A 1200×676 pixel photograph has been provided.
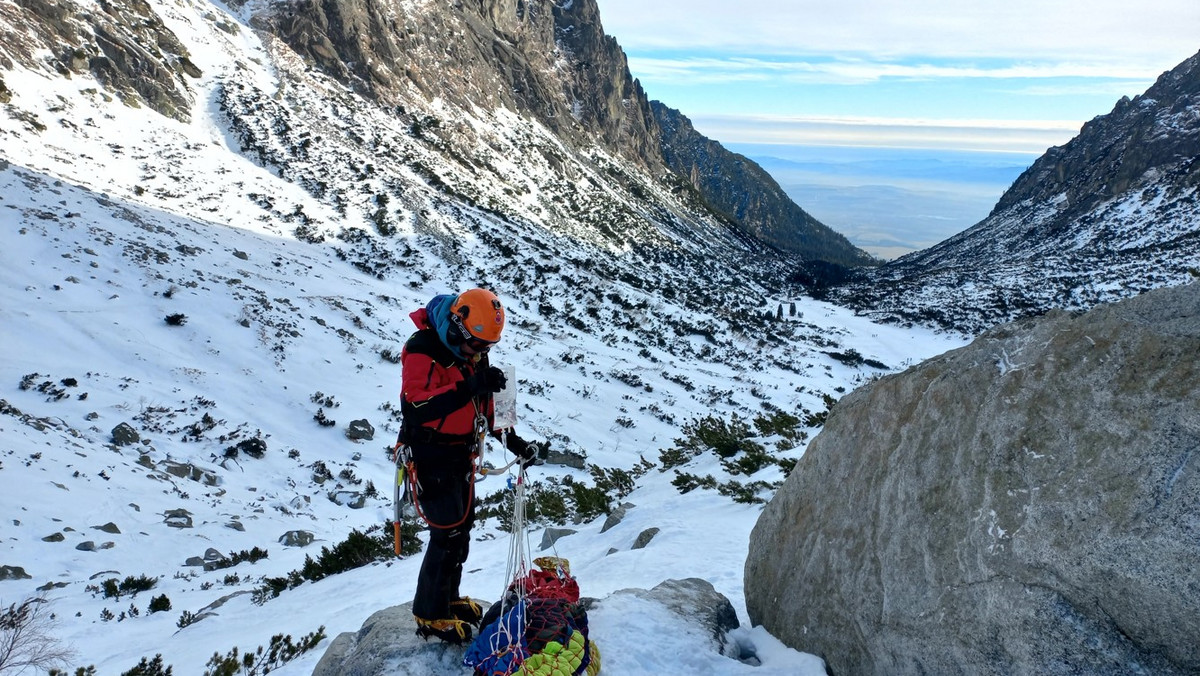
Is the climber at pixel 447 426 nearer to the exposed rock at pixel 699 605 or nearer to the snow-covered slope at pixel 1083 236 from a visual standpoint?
the exposed rock at pixel 699 605

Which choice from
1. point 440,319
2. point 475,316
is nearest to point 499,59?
point 440,319

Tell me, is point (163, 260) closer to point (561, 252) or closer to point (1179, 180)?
point (561, 252)

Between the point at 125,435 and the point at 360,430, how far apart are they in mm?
4290

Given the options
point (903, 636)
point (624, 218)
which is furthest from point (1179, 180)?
point (903, 636)

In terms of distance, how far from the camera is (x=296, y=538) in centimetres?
933

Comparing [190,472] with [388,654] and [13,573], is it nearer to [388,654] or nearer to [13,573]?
[13,573]

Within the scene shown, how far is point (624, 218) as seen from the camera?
6888 centimetres

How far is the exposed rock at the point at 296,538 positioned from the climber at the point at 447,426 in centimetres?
584

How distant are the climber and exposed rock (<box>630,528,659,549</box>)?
123 inches

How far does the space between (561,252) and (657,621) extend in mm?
42520

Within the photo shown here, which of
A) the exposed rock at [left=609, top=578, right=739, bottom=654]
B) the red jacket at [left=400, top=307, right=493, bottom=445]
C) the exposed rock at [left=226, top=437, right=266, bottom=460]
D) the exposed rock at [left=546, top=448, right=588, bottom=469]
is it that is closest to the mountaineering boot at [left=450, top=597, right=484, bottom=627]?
the exposed rock at [left=609, top=578, right=739, bottom=654]

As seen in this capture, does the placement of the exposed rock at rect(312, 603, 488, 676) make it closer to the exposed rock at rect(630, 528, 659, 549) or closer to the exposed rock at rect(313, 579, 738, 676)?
the exposed rock at rect(313, 579, 738, 676)

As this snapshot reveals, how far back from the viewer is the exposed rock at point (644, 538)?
7.36 m

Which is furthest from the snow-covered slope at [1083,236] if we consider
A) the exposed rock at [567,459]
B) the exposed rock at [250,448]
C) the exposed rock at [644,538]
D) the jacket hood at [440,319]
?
the jacket hood at [440,319]
